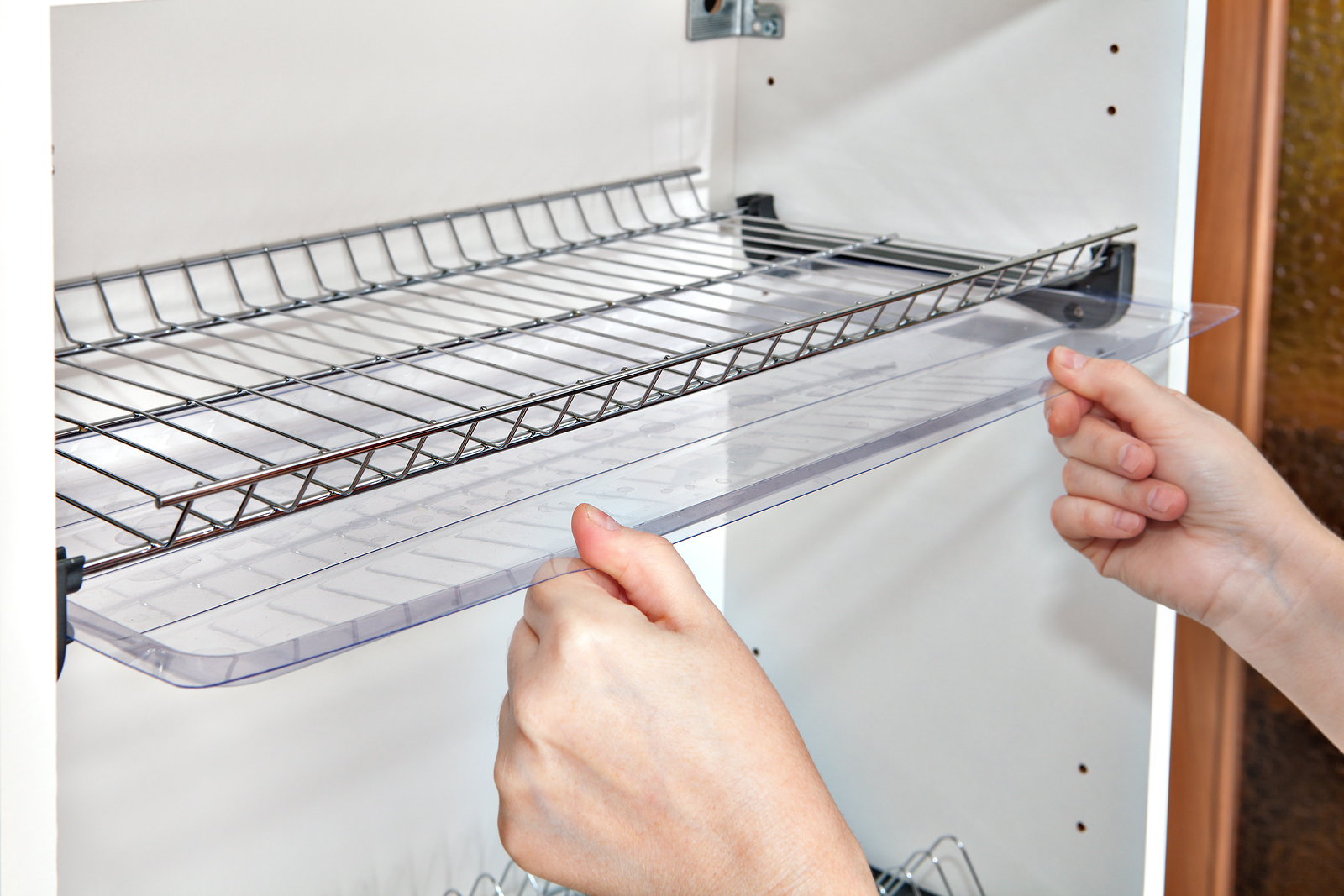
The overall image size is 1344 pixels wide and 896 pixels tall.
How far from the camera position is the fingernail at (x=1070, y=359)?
662mm

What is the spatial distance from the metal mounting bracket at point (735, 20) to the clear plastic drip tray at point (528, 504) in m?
0.35

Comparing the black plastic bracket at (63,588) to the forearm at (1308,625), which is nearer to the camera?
the black plastic bracket at (63,588)

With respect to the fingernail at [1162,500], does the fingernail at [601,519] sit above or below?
above

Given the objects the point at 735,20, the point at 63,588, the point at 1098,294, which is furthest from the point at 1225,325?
the point at 63,588

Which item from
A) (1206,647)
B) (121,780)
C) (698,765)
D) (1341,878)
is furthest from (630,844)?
(1341,878)

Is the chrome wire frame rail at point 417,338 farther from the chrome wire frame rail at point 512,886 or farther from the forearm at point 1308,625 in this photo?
the chrome wire frame rail at point 512,886

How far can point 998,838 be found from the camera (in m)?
0.97

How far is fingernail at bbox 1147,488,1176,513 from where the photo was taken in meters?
0.73

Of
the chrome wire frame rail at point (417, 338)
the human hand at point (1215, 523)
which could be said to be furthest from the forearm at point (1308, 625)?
the chrome wire frame rail at point (417, 338)

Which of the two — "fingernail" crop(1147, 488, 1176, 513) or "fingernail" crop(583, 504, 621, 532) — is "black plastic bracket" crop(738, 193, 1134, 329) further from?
"fingernail" crop(583, 504, 621, 532)

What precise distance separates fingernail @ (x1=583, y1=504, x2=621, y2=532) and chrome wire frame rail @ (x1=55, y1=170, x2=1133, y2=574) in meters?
0.05

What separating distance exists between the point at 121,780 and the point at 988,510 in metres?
0.65

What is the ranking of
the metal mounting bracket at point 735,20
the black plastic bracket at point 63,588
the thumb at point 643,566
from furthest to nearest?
the metal mounting bracket at point 735,20 → the thumb at point 643,566 → the black plastic bracket at point 63,588

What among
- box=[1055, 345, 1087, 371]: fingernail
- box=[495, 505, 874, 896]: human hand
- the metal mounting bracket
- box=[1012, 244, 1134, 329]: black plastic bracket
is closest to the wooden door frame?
box=[1012, 244, 1134, 329]: black plastic bracket
